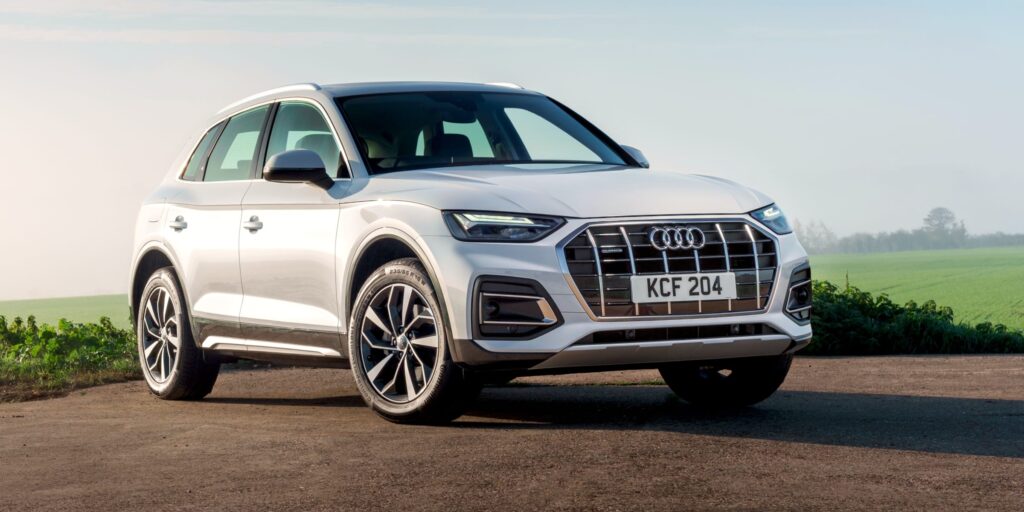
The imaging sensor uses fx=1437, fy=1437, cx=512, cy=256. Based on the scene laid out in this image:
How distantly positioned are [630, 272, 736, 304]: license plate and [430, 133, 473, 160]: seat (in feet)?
5.60

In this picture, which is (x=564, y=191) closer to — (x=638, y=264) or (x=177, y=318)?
(x=638, y=264)

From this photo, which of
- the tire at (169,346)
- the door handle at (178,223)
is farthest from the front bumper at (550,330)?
the tire at (169,346)

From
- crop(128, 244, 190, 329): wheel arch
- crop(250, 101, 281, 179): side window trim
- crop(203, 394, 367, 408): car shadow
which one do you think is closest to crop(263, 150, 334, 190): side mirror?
crop(250, 101, 281, 179): side window trim

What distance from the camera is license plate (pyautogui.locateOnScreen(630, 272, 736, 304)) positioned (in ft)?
22.0

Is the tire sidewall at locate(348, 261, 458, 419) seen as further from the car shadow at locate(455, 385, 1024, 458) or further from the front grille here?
the front grille

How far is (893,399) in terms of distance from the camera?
8430 mm

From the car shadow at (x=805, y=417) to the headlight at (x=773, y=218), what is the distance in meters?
0.98

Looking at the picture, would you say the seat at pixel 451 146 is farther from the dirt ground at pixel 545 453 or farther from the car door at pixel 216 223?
the dirt ground at pixel 545 453

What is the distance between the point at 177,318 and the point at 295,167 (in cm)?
214

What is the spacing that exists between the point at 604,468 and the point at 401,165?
2.58 meters

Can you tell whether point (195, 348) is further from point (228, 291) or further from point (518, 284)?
Answer: point (518, 284)

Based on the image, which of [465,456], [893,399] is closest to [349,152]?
[465,456]

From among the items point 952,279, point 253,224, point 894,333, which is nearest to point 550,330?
point 253,224

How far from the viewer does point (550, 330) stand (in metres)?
6.62
